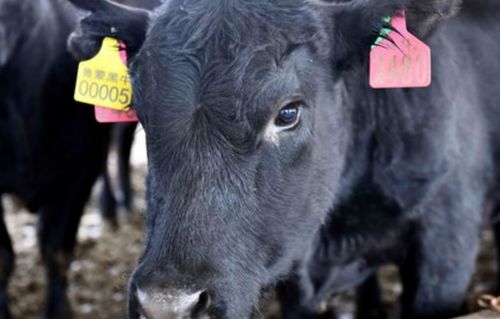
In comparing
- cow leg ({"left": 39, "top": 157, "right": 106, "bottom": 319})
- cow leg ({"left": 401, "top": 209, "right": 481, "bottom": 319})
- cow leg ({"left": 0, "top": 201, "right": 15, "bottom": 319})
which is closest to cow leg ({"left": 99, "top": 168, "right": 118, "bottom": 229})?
cow leg ({"left": 39, "top": 157, "right": 106, "bottom": 319})

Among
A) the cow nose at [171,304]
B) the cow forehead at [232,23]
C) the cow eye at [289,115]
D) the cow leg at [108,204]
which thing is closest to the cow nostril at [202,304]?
the cow nose at [171,304]

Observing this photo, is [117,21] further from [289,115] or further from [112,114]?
[289,115]

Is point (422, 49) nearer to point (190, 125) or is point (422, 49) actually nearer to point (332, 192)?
point (332, 192)

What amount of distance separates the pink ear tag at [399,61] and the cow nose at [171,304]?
94cm

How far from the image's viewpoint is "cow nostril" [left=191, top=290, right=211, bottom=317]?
2373 millimetres

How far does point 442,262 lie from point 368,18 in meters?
1.07

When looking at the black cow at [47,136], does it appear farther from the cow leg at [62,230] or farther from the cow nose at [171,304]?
the cow nose at [171,304]

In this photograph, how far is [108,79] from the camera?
3119 millimetres

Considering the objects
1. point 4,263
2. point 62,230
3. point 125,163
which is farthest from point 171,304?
point 125,163

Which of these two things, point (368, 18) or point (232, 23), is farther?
point (368, 18)

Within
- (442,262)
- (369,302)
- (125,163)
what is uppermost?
(442,262)

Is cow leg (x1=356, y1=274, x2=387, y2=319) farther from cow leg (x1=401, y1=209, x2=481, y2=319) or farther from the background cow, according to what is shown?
the background cow

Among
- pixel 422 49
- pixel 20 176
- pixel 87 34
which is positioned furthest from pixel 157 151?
pixel 20 176

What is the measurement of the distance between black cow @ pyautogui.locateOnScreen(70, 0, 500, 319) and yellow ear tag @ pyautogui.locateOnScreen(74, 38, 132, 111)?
53 mm
